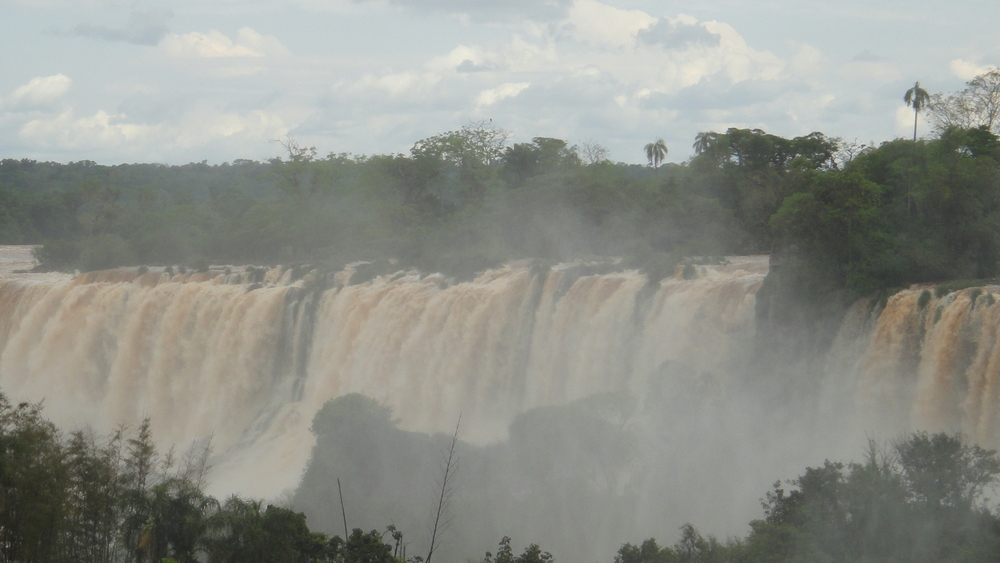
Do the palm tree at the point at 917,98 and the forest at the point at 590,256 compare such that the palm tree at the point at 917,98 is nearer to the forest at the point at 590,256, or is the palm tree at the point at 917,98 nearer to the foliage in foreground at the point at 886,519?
the forest at the point at 590,256

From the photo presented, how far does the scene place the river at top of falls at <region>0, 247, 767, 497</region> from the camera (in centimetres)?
2142

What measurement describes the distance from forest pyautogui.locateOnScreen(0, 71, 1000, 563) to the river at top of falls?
131 cm

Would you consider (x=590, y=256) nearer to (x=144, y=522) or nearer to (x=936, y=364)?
(x=936, y=364)

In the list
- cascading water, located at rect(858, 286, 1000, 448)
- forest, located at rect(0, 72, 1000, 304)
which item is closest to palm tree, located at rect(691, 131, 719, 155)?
forest, located at rect(0, 72, 1000, 304)

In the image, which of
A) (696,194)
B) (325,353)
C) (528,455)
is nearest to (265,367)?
(325,353)

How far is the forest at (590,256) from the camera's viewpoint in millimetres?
11398

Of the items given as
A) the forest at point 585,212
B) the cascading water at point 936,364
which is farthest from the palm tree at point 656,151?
the cascading water at point 936,364

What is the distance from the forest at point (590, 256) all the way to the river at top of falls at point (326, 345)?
131 cm

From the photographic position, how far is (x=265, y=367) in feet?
91.0

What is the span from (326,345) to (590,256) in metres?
8.87

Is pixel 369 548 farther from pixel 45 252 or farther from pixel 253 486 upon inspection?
pixel 45 252

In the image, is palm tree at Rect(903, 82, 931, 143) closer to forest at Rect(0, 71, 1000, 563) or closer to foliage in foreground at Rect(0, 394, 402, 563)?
forest at Rect(0, 71, 1000, 563)

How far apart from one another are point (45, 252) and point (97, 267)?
5185mm

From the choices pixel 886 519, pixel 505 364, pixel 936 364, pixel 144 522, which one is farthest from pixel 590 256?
pixel 144 522
